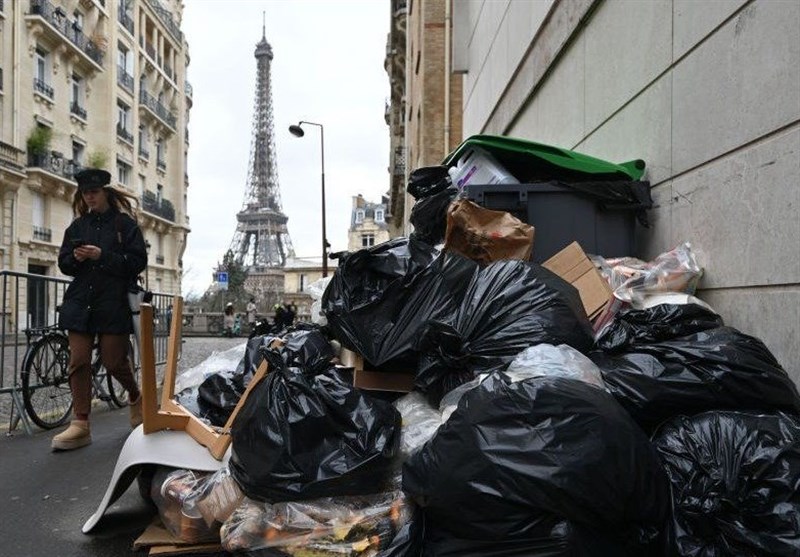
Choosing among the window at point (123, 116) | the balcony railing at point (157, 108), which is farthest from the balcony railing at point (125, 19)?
the window at point (123, 116)

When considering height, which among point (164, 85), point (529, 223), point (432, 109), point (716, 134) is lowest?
point (529, 223)

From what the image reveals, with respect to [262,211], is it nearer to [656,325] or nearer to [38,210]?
[38,210]

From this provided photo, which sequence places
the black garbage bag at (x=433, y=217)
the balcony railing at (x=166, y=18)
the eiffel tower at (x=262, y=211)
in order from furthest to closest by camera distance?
1. the eiffel tower at (x=262, y=211)
2. the balcony railing at (x=166, y=18)
3. the black garbage bag at (x=433, y=217)

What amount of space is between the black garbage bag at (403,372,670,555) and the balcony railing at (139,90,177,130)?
3523cm

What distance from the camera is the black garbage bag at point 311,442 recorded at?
1858 mm

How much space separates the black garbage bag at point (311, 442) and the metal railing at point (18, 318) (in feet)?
8.10

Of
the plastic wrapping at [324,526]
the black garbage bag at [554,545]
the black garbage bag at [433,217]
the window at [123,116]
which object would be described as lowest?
the plastic wrapping at [324,526]

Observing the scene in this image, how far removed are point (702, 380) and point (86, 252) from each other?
342cm

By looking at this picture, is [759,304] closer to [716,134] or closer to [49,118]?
[716,134]

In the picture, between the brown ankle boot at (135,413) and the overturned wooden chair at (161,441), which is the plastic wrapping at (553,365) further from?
the brown ankle boot at (135,413)

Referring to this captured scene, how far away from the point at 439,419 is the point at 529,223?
4.69 feet

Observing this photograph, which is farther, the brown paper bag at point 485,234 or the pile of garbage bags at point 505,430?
the brown paper bag at point 485,234

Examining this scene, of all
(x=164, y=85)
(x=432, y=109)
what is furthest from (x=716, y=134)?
(x=164, y=85)

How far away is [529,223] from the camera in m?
3.18
